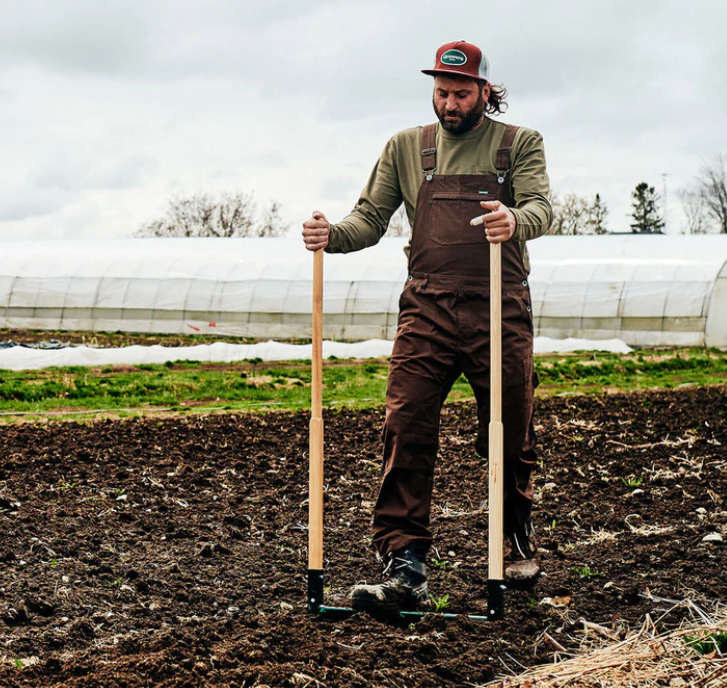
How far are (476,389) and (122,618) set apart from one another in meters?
1.54

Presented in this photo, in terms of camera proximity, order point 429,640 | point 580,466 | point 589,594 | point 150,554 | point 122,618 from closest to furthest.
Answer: point 429,640 → point 122,618 → point 589,594 → point 150,554 → point 580,466

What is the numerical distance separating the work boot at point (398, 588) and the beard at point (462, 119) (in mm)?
1593

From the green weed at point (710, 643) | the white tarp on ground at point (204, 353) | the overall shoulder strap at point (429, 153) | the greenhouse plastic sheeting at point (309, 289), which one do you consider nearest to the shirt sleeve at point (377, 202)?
the overall shoulder strap at point (429, 153)

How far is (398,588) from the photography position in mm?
3555

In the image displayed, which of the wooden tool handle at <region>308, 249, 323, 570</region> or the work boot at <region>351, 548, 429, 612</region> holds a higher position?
the wooden tool handle at <region>308, 249, 323, 570</region>

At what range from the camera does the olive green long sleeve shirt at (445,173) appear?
3.81m

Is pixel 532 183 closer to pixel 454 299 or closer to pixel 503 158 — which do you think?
pixel 503 158

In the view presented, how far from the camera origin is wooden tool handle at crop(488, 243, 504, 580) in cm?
344

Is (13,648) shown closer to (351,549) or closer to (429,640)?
(429,640)


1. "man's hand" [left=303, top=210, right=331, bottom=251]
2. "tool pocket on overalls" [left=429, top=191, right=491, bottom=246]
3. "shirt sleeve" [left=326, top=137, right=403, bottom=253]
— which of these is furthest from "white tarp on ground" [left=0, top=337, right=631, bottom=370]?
"tool pocket on overalls" [left=429, top=191, right=491, bottom=246]

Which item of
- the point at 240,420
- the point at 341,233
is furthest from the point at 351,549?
the point at 240,420

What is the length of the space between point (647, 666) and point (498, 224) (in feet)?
4.92

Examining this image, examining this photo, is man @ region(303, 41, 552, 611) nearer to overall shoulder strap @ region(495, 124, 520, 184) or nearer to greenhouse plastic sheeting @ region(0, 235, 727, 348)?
overall shoulder strap @ region(495, 124, 520, 184)

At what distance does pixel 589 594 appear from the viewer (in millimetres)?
3879
